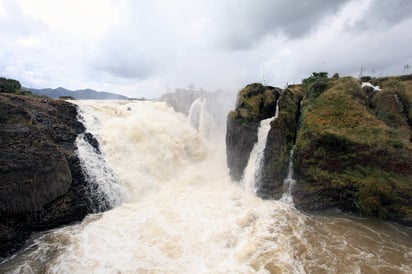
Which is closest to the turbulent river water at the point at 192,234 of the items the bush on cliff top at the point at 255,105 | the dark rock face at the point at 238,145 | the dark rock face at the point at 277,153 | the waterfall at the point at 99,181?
the waterfall at the point at 99,181

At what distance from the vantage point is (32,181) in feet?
30.6

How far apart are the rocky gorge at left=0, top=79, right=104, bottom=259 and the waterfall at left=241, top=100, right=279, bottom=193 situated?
8.53 metres

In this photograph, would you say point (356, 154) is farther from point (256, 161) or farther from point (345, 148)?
→ point (256, 161)

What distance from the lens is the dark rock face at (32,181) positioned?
8.65 meters

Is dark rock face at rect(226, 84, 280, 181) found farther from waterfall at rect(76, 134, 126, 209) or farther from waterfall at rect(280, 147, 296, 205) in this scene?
waterfall at rect(76, 134, 126, 209)

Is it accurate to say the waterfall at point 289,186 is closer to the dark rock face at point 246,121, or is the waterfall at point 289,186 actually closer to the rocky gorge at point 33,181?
the dark rock face at point 246,121

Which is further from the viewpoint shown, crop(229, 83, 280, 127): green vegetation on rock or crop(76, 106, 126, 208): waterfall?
crop(229, 83, 280, 127): green vegetation on rock

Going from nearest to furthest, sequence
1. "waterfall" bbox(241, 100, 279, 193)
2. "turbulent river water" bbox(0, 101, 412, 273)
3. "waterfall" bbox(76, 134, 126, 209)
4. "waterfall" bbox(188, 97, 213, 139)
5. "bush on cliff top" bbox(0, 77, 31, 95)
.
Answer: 1. "turbulent river water" bbox(0, 101, 412, 273)
2. "waterfall" bbox(76, 134, 126, 209)
3. "waterfall" bbox(241, 100, 279, 193)
4. "bush on cliff top" bbox(0, 77, 31, 95)
5. "waterfall" bbox(188, 97, 213, 139)

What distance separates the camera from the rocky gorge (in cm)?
866

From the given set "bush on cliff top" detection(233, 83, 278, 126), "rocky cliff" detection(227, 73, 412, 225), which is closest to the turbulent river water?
"rocky cliff" detection(227, 73, 412, 225)

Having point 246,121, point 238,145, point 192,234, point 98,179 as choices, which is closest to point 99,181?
point 98,179

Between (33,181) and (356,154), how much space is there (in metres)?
14.8

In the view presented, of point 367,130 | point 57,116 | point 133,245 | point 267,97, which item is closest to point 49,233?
point 133,245

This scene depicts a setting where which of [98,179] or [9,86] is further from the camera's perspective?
[9,86]
